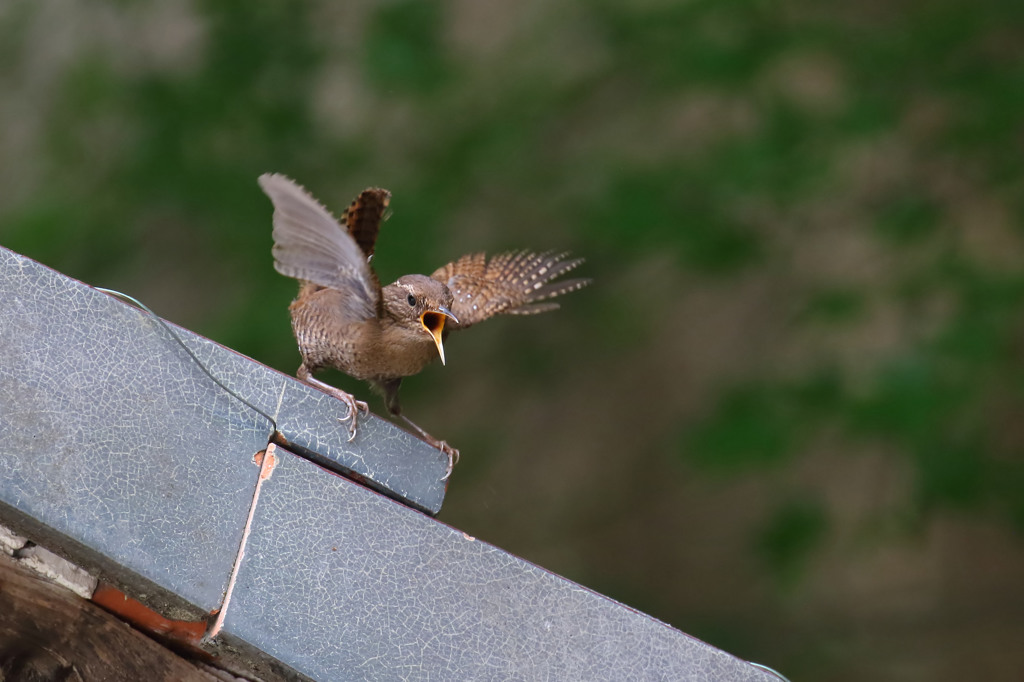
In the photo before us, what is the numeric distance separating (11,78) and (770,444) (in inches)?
125

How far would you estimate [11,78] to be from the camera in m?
4.04

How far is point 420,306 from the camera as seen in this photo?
2.40 meters

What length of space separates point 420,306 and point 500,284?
0.55 m

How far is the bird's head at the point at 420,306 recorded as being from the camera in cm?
240

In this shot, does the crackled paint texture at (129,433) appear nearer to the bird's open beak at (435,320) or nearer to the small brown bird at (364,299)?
the small brown bird at (364,299)

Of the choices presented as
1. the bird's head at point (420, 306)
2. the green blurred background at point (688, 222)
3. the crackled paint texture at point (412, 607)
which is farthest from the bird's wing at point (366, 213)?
the crackled paint texture at point (412, 607)

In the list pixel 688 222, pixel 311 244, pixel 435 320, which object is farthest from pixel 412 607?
pixel 688 222

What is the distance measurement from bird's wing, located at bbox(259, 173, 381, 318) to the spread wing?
0.49 m

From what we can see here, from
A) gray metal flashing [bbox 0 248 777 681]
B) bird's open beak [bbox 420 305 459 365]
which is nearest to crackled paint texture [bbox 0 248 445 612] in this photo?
gray metal flashing [bbox 0 248 777 681]

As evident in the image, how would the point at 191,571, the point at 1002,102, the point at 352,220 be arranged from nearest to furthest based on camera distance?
the point at 191,571 < the point at 352,220 < the point at 1002,102

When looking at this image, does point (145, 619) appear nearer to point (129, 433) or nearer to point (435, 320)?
point (129, 433)

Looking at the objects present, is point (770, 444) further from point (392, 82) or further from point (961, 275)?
point (392, 82)

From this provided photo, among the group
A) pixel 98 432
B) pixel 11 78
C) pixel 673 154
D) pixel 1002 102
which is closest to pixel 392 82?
pixel 673 154

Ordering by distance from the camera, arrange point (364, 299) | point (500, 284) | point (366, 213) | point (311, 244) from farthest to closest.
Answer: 1. point (500, 284)
2. point (366, 213)
3. point (364, 299)
4. point (311, 244)
